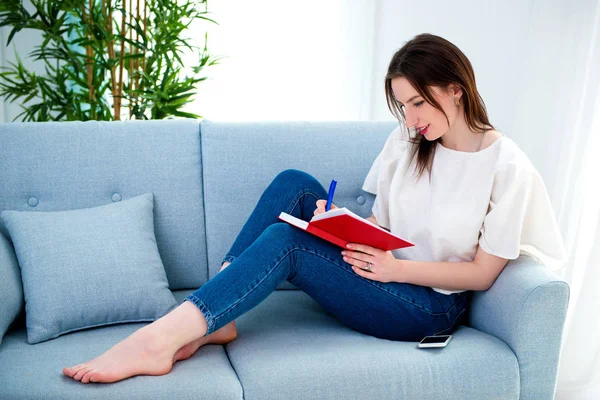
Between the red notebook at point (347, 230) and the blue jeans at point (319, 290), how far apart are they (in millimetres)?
36

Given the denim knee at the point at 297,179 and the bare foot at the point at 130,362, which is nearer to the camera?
the bare foot at the point at 130,362

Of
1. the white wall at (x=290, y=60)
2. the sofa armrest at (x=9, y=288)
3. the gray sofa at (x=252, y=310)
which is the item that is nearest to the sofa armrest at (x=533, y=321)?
the gray sofa at (x=252, y=310)

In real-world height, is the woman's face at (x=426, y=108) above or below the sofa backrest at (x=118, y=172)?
above

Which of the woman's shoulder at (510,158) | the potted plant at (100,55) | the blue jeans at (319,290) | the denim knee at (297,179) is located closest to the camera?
the blue jeans at (319,290)

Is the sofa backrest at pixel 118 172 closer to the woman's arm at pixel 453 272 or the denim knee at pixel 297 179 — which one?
the denim knee at pixel 297 179

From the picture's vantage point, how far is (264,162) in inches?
81.8

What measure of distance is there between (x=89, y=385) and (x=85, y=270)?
0.40 metres

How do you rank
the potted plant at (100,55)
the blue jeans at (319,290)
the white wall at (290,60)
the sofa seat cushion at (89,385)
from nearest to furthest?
the sofa seat cushion at (89,385) < the blue jeans at (319,290) < the potted plant at (100,55) < the white wall at (290,60)

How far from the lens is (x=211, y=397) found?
1.45 metres

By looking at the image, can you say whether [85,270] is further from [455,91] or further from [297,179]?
[455,91]

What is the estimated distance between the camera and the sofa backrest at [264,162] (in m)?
2.06

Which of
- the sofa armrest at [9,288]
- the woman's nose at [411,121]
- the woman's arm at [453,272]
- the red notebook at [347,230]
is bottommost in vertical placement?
the sofa armrest at [9,288]

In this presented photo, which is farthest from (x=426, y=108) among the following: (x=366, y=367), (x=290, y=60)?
(x=290, y=60)

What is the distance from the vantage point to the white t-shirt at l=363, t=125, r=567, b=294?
1.64 metres
